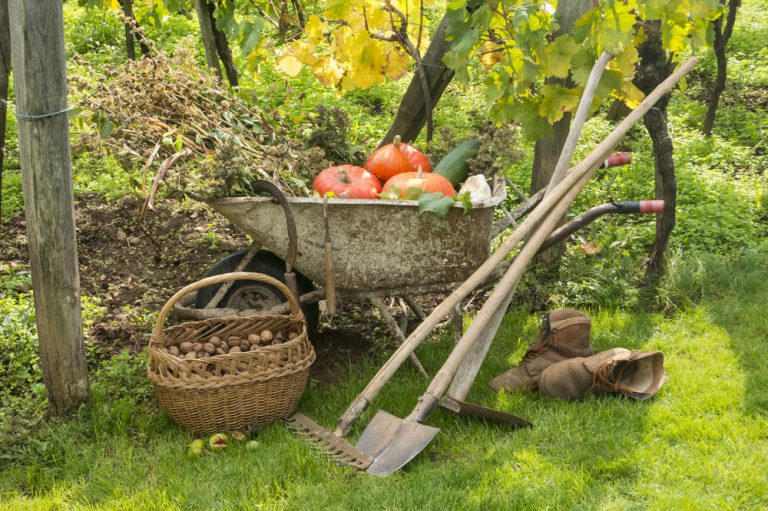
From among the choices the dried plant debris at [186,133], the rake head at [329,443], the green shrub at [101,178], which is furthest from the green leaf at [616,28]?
the green shrub at [101,178]

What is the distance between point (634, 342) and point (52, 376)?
2.66 meters

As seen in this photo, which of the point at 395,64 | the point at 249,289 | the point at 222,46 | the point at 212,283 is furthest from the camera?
the point at 222,46

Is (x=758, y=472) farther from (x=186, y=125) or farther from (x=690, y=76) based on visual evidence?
(x=690, y=76)

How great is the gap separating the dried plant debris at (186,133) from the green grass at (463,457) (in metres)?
0.94

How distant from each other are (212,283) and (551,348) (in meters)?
1.53

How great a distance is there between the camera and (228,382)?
3195 mm

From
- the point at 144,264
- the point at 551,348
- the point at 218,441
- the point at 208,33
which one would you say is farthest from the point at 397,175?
the point at 208,33

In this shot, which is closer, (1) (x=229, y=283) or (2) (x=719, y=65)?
(1) (x=229, y=283)

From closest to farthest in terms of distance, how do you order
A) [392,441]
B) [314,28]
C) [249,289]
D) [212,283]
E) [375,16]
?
[392,441] < [212,283] < [249,289] < [314,28] < [375,16]

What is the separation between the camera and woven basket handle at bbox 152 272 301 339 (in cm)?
327

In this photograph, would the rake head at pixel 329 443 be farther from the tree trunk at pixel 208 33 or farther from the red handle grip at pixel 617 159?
the tree trunk at pixel 208 33

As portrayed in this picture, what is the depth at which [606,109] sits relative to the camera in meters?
7.67

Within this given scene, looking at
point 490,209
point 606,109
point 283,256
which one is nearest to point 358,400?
point 283,256

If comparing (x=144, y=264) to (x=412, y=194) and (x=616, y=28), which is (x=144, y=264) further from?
(x=616, y=28)
